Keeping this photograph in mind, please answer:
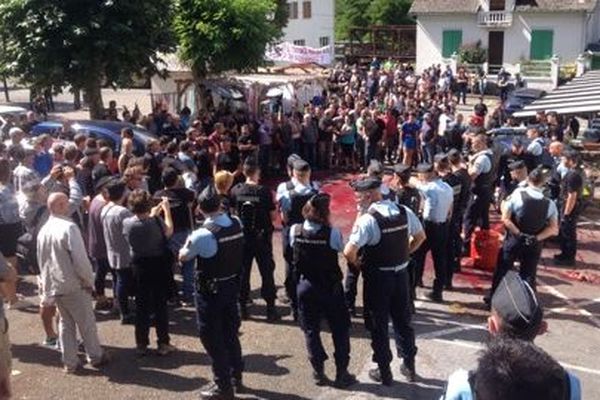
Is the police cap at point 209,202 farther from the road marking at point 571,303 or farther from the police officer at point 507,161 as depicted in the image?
the police officer at point 507,161

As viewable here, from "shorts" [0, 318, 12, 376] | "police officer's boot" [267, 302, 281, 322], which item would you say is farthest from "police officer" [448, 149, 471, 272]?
"shorts" [0, 318, 12, 376]

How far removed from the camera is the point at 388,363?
703cm

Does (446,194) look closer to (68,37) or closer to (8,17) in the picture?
(68,37)

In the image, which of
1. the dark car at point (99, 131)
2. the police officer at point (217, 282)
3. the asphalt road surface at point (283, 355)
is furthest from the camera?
the dark car at point (99, 131)

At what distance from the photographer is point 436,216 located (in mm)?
9008

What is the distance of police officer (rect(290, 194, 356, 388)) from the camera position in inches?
263

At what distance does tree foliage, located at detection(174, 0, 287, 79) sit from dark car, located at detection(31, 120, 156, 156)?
6.10m

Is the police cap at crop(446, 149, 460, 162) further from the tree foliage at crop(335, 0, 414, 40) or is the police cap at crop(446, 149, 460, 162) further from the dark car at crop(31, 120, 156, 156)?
the tree foliage at crop(335, 0, 414, 40)

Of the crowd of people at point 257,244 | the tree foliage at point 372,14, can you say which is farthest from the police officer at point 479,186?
the tree foliage at point 372,14

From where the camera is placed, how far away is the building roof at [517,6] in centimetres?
4100

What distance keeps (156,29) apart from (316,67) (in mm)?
13166

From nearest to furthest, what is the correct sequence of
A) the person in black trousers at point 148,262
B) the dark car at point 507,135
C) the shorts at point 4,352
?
1. the shorts at point 4,352
2. the person in black trousers at point 148,262
3. the dark car at point 507,135

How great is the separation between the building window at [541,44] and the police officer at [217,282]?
38.9m

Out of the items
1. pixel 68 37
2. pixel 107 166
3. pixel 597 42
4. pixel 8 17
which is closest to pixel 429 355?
pixel 107 166
